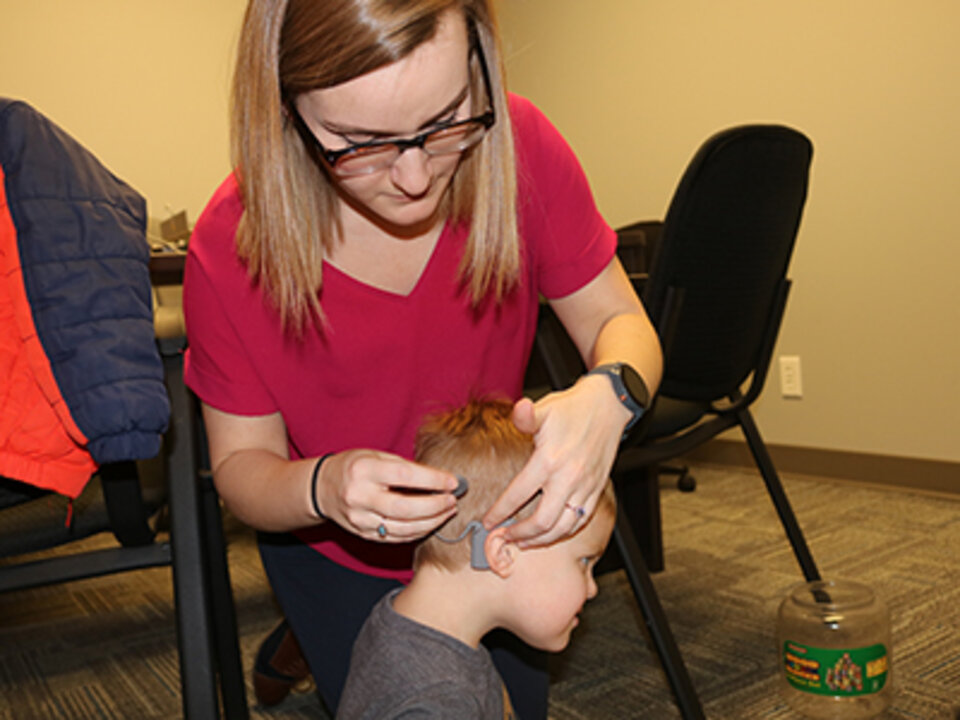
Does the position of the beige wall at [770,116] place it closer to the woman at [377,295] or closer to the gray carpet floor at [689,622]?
the gray carpet floor at [689,622]

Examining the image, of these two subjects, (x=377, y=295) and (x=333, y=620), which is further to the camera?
(x=333, y=620)

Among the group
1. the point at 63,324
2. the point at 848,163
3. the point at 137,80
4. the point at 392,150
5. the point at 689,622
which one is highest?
the point at 137,80

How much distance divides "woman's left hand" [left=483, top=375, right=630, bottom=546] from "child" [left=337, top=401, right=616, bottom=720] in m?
0.10

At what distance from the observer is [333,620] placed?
1.30 meters

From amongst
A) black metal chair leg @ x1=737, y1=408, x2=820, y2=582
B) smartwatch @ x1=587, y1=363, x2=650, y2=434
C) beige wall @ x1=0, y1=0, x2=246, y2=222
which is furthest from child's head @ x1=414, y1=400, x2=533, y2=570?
beige wall @ x1=0, y1=0, x2=246, y2=222

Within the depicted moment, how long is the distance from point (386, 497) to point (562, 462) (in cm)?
18

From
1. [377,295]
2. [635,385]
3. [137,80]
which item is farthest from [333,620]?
[137,80]

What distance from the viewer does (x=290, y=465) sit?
1055mm

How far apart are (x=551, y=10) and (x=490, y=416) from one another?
3.44m

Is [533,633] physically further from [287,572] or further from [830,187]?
[830,187]

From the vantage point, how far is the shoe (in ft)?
5.75

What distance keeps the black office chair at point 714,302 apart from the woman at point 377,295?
196mm

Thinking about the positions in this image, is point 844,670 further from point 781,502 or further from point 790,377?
point 790,377

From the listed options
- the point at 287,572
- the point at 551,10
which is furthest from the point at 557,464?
the point at 551,10
